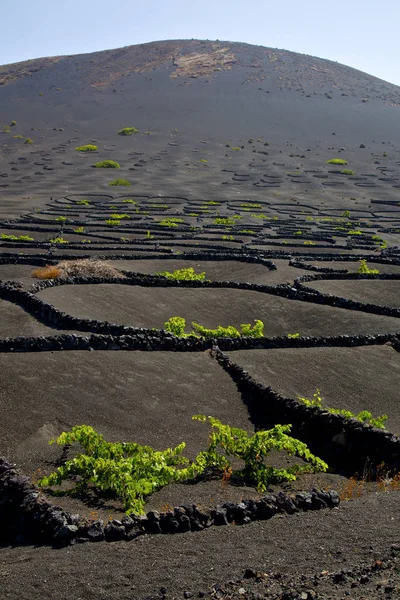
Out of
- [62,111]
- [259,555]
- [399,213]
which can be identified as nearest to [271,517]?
[259,555]

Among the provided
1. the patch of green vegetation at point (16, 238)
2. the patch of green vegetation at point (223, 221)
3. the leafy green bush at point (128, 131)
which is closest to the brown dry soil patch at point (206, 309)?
the patch of green vegetation at point (16, 238)

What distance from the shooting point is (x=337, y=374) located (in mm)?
16828

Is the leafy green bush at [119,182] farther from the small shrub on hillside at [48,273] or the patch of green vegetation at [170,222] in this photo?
the small shrub on hillside at [48,273]

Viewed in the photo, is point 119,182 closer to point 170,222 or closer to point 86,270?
point 170,222

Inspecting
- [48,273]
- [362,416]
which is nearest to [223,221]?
[48,273]

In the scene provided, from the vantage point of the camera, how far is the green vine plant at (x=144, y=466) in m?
9.37

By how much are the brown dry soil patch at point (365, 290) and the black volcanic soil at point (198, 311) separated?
0.15 m

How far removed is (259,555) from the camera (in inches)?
298

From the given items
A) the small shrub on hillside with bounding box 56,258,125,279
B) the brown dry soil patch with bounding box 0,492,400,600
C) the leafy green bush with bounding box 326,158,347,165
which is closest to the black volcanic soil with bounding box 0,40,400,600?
the brown dry soil patch with bounding box 0,492,400,600

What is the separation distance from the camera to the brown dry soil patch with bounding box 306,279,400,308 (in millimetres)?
27594

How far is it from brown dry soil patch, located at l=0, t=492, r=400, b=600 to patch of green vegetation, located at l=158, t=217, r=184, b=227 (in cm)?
4151

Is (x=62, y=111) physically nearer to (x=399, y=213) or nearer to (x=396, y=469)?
(x=399, y=213)

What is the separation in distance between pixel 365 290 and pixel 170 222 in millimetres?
24202

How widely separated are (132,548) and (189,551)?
0.64 m
